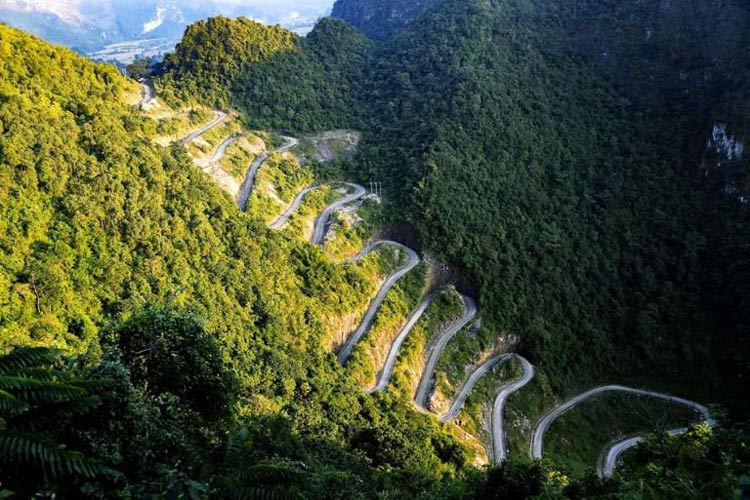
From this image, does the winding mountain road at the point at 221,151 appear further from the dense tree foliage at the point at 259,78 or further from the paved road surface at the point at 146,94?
the paved road surface at the point at 146,94

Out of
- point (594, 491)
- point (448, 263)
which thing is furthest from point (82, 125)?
point (594, 491)

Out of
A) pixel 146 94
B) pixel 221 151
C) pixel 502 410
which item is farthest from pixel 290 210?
pixel 502 410

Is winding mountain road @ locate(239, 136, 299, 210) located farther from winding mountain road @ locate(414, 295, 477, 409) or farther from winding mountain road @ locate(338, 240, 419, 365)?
winding mountain road @ locate(414, 295, 477, 409)

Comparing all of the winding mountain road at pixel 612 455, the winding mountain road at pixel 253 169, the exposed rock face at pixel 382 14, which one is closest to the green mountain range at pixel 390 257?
the winding mountain road at pixel 253 169

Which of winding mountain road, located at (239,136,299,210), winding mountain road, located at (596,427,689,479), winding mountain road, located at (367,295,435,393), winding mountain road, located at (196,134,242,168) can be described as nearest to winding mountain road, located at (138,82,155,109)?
winding mountain road, located at (196,134,242,168)

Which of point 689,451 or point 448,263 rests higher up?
point 448,263

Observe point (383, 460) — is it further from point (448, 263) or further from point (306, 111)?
point (306, 111)

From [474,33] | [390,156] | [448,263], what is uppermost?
[474,33]
